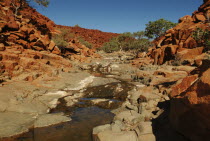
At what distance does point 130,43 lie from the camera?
4884 cm

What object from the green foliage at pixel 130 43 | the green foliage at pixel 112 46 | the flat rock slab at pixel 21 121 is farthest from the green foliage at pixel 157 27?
the flat rock slab at pixel 21 121

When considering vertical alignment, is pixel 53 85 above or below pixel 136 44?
below

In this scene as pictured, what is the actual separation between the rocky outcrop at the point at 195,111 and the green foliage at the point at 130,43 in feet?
115

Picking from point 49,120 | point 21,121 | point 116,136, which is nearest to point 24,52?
point 21,121

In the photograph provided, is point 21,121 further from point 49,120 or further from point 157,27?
point 157,27

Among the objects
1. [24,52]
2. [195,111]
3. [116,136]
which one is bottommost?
[116,136]

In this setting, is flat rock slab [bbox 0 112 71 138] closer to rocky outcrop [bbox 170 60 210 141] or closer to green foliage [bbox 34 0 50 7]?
rocky outcrop [bbox 170 60 210 141]

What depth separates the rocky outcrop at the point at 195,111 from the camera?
405cm

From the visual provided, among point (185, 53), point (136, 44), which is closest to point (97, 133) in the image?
point (185, 53)

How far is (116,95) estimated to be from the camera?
1198 centimetres

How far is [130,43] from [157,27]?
11.7m

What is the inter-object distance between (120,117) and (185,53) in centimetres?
1638

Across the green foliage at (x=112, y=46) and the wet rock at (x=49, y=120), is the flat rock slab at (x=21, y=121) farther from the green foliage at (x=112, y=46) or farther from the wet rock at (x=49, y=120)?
the green foliage at (x=112, y=46)

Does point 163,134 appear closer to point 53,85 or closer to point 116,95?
point 116,95
